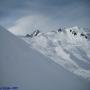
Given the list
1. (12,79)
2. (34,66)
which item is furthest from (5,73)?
(34,66)

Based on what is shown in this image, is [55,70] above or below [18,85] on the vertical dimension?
above

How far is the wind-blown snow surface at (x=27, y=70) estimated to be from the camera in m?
2.50

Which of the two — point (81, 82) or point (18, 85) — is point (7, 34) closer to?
point (18, 85)

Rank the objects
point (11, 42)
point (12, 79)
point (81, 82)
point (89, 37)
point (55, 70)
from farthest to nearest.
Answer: point (89, 37) → point (81, 82) → point (55, 70) → point (11, 42) → point (12, 79)

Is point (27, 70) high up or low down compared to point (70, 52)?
down

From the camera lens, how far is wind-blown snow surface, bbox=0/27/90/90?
98.3 inches

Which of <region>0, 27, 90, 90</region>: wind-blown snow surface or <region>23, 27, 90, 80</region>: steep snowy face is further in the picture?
<region>23, 27, 90, 80</region>: steep snowy face

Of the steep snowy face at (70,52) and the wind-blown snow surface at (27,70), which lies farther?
the steep snowy face at (70,52)

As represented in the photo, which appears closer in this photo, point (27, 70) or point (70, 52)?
point (27, 70)

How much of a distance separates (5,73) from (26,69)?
34 cm

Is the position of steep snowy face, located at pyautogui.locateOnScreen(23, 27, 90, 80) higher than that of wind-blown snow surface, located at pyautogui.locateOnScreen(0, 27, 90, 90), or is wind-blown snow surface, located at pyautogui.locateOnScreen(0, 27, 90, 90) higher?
steep snowy face, located at pyautogui.locateOnScreen(23, 27, 90, 80)

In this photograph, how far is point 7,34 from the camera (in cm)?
275

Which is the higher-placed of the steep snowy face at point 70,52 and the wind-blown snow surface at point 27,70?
the steep snowy face at point 70,52

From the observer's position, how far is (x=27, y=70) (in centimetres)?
263
